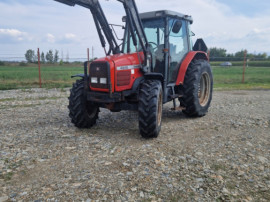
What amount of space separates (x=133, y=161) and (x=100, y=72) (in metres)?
1.85

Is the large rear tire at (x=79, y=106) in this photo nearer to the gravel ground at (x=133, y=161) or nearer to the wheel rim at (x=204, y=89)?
the gravel ground at (x=133, y=161)

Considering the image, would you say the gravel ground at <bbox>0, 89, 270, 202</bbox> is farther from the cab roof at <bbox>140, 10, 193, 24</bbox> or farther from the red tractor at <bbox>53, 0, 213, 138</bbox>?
the cab roof at <bbox>140, 10, 193, 24</bbox>

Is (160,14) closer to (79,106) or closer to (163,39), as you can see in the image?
(163,39)

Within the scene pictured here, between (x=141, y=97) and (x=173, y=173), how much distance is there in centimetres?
164

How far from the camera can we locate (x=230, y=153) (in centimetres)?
392

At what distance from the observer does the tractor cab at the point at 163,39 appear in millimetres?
5566

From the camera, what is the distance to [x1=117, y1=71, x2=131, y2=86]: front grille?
461cm

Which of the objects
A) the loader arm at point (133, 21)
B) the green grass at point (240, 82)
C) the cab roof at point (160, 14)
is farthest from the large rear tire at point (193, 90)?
the green grass at point (240, 82)

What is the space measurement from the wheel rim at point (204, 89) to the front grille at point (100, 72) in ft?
10.8

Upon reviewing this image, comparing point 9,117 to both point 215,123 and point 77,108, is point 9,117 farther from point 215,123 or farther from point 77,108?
point 215,123

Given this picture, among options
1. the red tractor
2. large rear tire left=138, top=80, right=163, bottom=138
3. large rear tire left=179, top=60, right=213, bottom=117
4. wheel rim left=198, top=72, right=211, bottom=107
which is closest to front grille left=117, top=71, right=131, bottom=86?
the red tractor

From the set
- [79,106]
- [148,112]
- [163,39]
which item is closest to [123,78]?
[148,112]

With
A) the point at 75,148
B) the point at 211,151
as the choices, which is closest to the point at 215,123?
the point at 211,151

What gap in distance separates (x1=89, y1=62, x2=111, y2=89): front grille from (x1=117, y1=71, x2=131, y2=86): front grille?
0.22m
